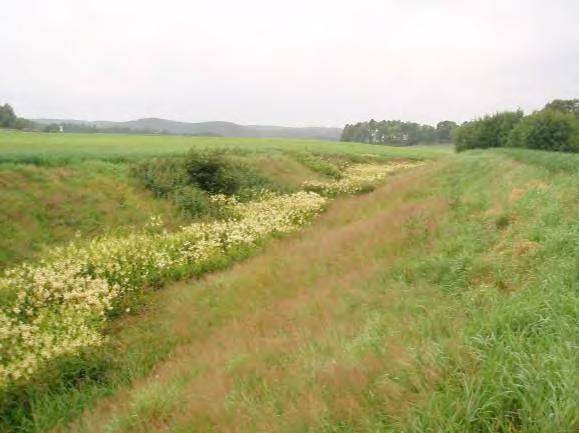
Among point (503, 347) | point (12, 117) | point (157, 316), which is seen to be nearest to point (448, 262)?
point (503, 347)

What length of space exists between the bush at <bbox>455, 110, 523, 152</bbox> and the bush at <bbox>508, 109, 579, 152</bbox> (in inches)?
282

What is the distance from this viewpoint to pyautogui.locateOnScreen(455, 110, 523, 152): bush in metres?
47.9

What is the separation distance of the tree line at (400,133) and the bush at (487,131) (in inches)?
1984

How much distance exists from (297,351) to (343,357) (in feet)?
3.17

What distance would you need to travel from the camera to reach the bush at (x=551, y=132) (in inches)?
1462

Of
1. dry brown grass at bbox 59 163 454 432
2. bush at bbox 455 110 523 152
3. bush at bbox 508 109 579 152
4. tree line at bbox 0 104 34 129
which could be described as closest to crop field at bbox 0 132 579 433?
dry brown grass at bbox 59 163 454 432

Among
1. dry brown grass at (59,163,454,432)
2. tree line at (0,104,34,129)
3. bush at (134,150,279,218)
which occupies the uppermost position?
tree line at (0,104,34,129)

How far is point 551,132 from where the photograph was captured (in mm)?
37719

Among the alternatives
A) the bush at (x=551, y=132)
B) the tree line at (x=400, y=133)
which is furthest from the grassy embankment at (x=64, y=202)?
the tree line at (x=400, y=133)

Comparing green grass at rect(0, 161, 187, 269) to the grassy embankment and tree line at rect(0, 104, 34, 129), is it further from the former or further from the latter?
tree line at rect(0, 104, 34, 129)

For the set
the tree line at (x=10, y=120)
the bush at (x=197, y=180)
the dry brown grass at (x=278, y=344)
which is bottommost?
the dry brown grass at (x=278, y=344)

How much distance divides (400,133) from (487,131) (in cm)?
5568

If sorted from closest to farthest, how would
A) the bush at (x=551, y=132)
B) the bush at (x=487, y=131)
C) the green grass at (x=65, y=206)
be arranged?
the green grass at (x=65, y=206) → the bush at (x=551, y=132) → the bush at (x=487, y=131)

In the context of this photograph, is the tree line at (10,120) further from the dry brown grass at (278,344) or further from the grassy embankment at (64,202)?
the dry brown grass at (278,344)
